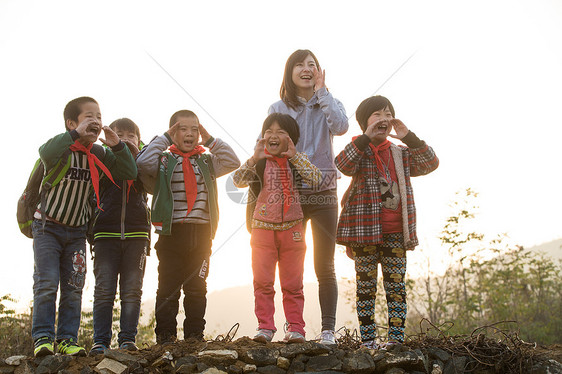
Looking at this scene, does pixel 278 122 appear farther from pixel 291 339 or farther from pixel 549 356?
pixel 549 356

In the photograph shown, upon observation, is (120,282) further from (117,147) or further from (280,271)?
(280,271)

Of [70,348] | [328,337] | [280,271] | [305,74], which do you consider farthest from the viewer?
[305,74]

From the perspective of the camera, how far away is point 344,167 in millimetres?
3904

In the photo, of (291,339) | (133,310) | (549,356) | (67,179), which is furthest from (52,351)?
(549,356)

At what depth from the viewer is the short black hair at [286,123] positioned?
4.02 m

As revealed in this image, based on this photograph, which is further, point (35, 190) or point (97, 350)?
point (35, 190)

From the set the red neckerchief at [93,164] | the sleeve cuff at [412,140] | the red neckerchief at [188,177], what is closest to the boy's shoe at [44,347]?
the red neckerchief at [93,164]

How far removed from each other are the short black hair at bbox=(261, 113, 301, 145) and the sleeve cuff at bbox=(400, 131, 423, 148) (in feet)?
2.88

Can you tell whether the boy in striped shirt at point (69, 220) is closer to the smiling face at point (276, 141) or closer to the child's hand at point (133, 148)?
the child's hand at point (133, 148)

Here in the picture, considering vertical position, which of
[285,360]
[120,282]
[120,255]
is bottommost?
[285,360]

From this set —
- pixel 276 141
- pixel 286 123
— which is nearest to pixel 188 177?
pixel 276 141

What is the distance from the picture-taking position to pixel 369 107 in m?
4.05

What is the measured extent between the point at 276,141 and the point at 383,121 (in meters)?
0.88

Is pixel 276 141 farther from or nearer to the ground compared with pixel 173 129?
nearer to the ground
